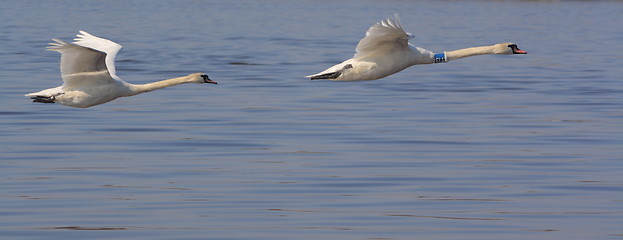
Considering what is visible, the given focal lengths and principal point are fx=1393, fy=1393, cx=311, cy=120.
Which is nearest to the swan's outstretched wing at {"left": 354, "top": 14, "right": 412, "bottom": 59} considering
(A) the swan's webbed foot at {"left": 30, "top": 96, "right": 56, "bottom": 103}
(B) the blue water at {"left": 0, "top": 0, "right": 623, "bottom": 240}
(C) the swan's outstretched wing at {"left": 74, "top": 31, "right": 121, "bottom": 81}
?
(B) the blue water at {"left": 0, "top": 0, "right": 623, "bottom": 240}

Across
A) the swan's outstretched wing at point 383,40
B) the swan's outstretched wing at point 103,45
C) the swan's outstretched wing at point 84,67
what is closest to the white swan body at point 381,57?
the swan's outstretched wing at point 383,40

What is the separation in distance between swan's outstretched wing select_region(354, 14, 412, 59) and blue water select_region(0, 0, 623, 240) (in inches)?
71.2

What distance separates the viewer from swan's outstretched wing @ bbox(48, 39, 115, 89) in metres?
18.7

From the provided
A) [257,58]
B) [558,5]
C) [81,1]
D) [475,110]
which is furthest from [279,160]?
[558,5]

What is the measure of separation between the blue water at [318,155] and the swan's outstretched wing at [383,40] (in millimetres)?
1808

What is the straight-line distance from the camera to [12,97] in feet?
101

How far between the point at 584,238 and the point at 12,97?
18.2m

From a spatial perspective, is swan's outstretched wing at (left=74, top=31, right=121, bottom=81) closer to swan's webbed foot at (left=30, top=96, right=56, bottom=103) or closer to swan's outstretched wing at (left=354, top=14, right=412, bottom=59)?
swan's webbed foot at (left=30, top=96, right=56, bottom=103)

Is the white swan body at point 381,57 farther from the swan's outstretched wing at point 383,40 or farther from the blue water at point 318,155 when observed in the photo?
the blue water at point 318,155

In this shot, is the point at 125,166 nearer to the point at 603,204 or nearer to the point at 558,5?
the point at 603,204

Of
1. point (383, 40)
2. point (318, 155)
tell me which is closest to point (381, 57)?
point (383, 40)

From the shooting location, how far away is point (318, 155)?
862 inches

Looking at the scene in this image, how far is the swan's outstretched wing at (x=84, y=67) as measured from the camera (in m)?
18.7

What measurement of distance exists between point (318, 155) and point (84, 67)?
15.0 ft
